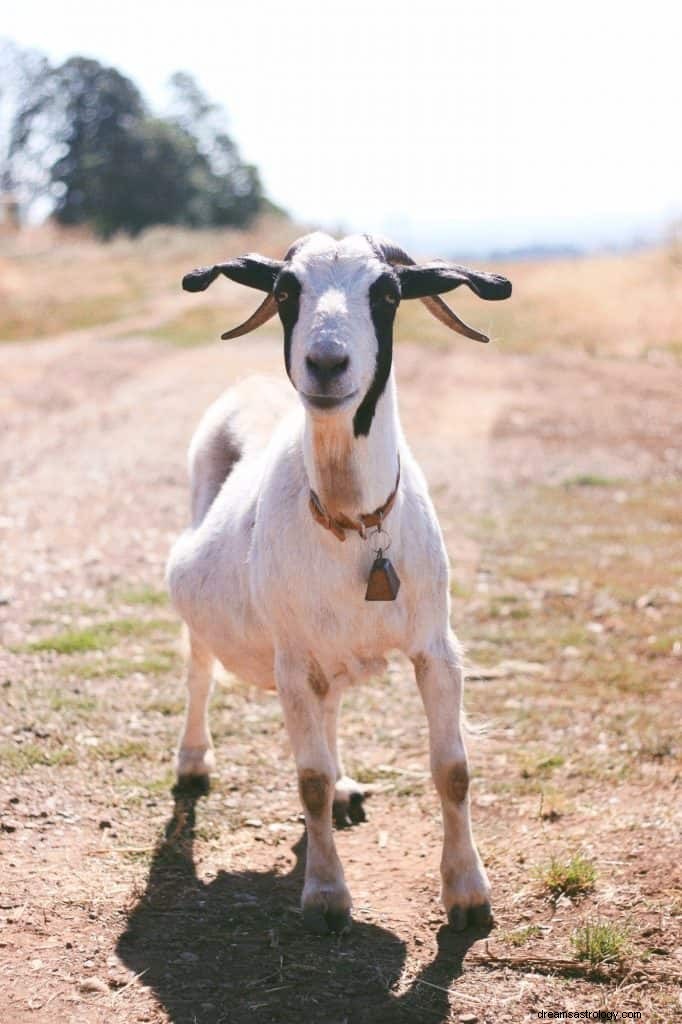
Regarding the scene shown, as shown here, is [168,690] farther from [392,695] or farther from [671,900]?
[671,900]

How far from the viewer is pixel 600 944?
4141mm

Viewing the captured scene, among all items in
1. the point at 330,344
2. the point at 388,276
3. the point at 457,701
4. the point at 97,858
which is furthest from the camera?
the point at 97,858

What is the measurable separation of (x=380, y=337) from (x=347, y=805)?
89.2 inches

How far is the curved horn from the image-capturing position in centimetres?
434

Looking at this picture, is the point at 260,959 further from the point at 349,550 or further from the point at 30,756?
the point at 30,756

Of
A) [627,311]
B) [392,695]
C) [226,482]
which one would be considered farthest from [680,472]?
[627,311]

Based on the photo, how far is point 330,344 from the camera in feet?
12.4

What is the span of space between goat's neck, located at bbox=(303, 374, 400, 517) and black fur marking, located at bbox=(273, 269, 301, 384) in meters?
0.27

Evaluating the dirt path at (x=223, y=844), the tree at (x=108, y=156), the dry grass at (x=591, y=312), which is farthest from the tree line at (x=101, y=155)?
the dirt path at (x=223, y=844)

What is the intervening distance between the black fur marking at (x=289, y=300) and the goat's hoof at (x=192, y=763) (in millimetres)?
2286

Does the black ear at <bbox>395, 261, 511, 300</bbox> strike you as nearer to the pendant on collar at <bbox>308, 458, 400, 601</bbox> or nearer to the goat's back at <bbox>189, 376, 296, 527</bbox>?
the pendant on collar at <bbox>308, 458, 400, 601</bbox>

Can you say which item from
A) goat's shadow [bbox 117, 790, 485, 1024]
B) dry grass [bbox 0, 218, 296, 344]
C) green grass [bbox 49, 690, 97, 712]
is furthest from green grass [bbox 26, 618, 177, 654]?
dry grass [bbox 0, 218, 296, 344]

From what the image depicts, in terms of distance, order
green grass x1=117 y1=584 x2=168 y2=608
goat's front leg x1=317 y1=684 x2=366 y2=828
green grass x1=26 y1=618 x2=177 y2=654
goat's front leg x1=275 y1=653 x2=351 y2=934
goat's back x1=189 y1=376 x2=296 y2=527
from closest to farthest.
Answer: goat's front leg x1=275 y1=653 x2=351 y2=934 → goat's front leg x1=317 y1=684 x2=366 y2=828 → goat's back x1=189 y1=376 x2=296 y2=527 → green grass x1=26 y1=618 x2=177 y2=654 → green grass x1=117 y1=584 x2=168 y2=608

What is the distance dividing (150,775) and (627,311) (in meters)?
21.9
